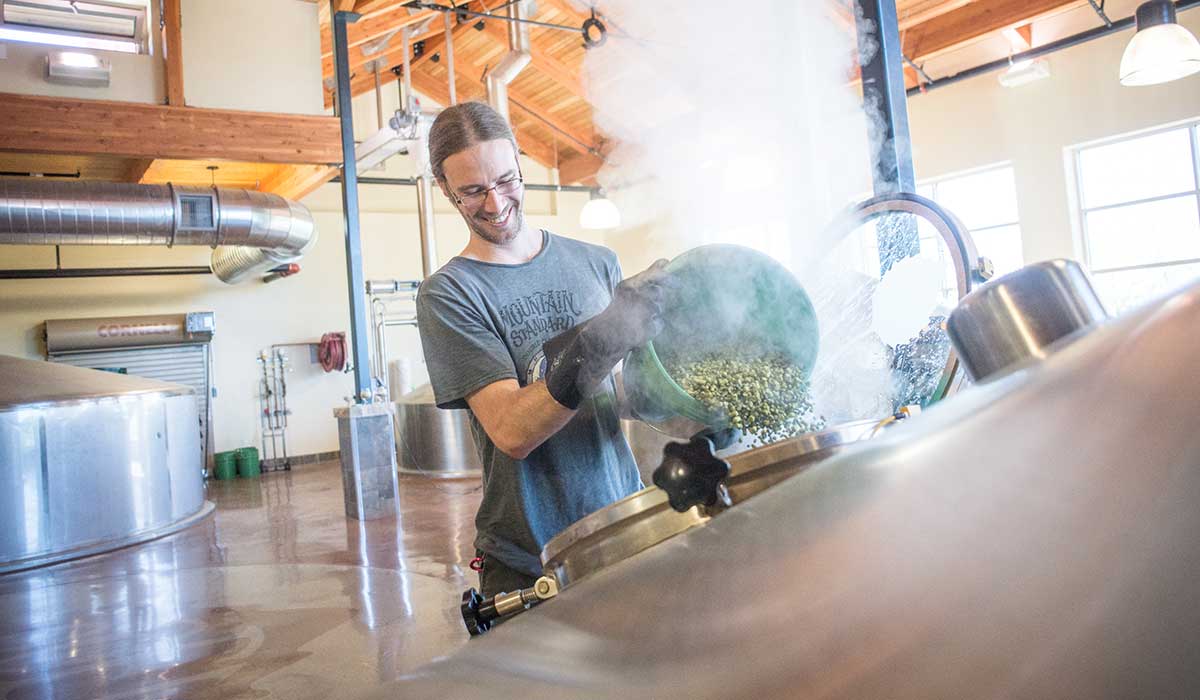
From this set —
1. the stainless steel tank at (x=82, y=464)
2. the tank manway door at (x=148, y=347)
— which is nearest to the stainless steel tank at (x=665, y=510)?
the stainless steel tank at (x=82, y=464)

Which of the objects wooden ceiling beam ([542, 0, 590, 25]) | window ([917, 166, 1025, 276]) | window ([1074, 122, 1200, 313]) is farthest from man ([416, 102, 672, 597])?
window ([917, 166, 1025, 276])

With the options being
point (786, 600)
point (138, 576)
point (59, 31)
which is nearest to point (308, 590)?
point (138, 576)

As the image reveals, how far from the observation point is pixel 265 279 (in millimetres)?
10266

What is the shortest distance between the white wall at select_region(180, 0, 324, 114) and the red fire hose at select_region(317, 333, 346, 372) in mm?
3915

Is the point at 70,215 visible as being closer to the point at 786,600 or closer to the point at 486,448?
the point at 486,448

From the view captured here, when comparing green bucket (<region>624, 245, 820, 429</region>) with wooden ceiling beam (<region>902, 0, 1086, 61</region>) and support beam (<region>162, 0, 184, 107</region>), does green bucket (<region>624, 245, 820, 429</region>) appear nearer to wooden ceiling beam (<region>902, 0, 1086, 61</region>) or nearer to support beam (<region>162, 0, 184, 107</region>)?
support beam (<region>162, 0, 184, 107</region>)

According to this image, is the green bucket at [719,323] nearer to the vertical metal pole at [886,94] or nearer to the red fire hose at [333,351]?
the vertical metal pole at [886,94]

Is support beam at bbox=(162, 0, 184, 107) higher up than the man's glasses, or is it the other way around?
support beam at bbox=(162, 0, 184, 107)

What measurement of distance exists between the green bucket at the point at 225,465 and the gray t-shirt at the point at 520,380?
915 cm

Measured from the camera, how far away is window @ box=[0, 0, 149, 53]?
5.78m

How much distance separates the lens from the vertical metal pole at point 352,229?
20.0 ft

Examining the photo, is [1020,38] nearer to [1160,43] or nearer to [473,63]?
[1160,43]

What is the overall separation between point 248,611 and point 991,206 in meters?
7.91

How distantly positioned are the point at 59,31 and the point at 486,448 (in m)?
6.15
